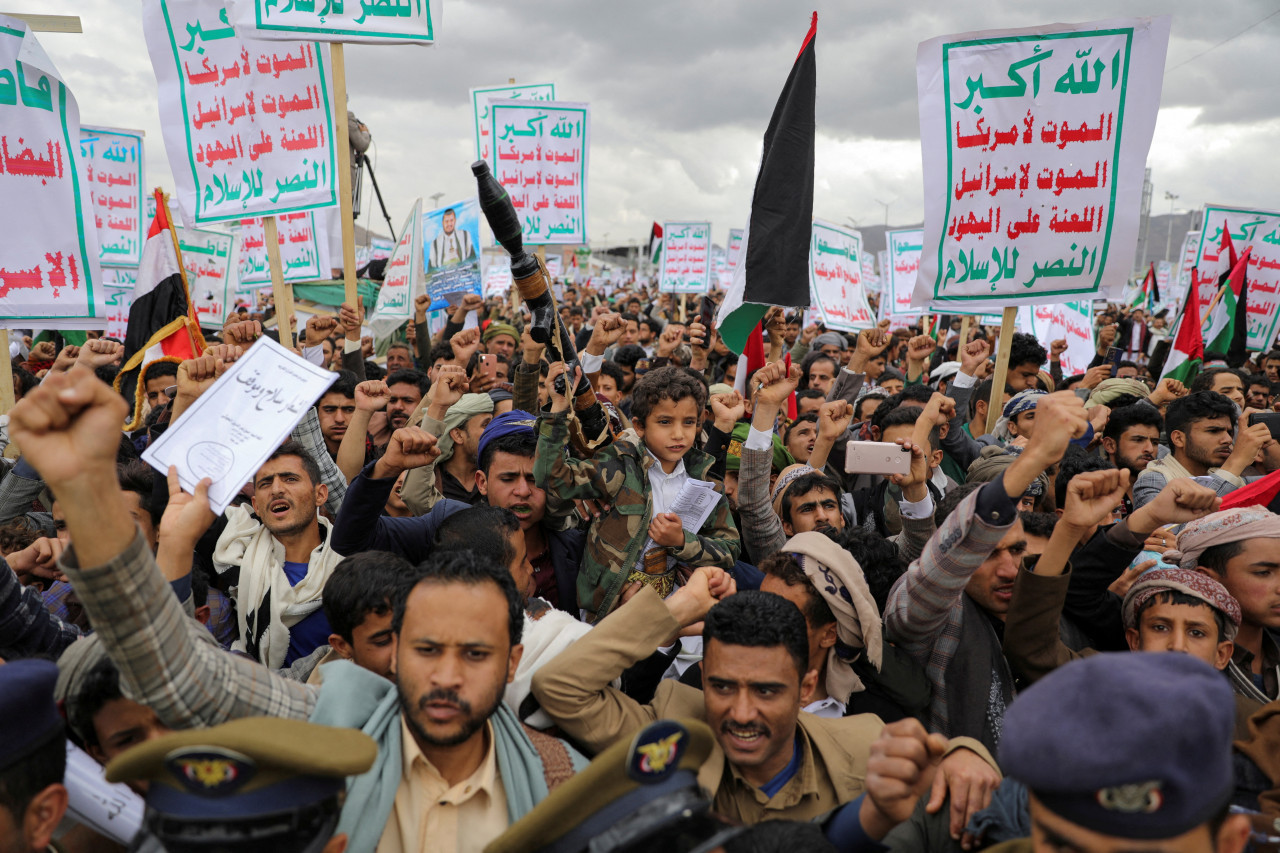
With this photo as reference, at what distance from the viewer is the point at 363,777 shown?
183cm

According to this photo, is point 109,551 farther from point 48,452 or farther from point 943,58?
point 943,58

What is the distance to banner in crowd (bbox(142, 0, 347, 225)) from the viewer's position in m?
5.25

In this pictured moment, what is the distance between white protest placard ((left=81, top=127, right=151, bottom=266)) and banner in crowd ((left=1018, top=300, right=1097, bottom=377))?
9241 mm

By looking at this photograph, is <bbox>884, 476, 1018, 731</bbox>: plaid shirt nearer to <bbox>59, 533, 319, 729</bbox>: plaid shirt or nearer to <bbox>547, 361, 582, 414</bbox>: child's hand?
<bbox>547, 361, 582, 414</bbox>: child's hand

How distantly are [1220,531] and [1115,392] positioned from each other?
146 inches

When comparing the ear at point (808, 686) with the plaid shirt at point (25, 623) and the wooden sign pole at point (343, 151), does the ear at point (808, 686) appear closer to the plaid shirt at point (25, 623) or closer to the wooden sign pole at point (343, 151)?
the plaid shirt at point (25, 623)

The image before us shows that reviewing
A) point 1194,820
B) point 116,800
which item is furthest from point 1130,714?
point 116,800

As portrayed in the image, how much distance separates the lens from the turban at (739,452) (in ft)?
15.3

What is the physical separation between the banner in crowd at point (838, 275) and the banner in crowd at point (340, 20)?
182 inches

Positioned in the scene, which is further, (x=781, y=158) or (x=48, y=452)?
(x=781, y=158)

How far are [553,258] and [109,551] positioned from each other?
81.6ft

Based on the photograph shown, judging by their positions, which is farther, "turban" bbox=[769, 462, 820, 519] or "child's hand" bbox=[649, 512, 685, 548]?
"turban" bbox=[769, 462, 820, 519]

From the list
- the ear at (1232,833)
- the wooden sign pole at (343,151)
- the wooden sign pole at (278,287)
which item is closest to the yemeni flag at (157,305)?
the wooden sign pole at (278,287)

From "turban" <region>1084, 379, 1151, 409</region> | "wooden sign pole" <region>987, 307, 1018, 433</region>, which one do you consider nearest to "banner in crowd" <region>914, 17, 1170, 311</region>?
"wooden sign pole" <region>987, 307, 1018, 433</region>
